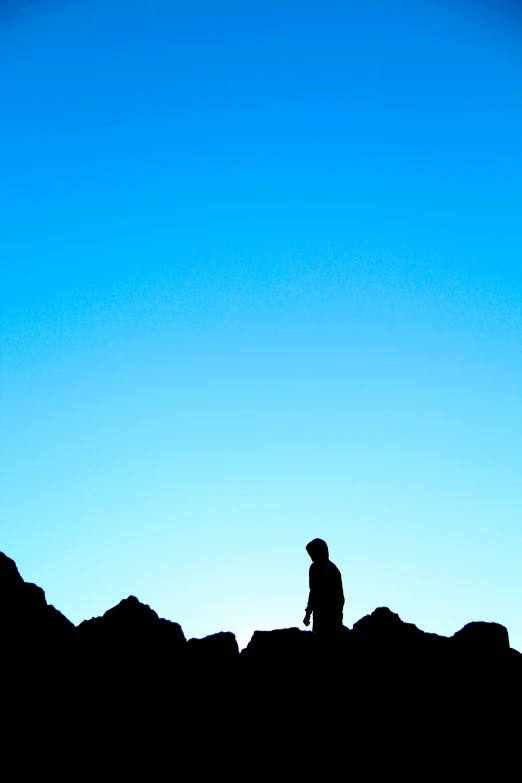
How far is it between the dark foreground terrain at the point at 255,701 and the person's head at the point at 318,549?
191 centimetres

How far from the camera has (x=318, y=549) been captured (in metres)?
15.3

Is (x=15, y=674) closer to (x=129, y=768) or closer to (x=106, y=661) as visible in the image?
(x=106, y=661)

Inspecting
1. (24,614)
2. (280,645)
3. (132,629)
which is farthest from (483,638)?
(24,614)

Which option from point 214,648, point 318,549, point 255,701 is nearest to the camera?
point 255,701

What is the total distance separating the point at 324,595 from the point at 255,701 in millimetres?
2976

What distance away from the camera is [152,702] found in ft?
44.7

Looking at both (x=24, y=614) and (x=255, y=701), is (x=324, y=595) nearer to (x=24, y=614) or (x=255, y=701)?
(x=255, y=701)

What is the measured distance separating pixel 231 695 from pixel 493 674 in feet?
19.7

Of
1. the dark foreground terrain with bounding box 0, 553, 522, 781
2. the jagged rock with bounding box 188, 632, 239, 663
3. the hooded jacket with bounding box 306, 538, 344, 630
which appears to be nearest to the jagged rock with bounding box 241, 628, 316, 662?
the dark foreground terrain with bounding box 0, 553, 522, 781

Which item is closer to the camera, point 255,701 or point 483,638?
point 255,701

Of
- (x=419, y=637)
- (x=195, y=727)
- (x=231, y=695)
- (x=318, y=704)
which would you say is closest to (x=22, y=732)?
(x=195, y=727)

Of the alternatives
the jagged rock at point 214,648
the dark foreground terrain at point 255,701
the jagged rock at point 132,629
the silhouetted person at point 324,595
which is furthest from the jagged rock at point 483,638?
the jagged rock at point 132,629

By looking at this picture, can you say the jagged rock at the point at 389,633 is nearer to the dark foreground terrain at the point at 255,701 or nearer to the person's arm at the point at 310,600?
the dark foreground terrain at the point at 255,701

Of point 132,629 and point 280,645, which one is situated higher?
point 132,629
